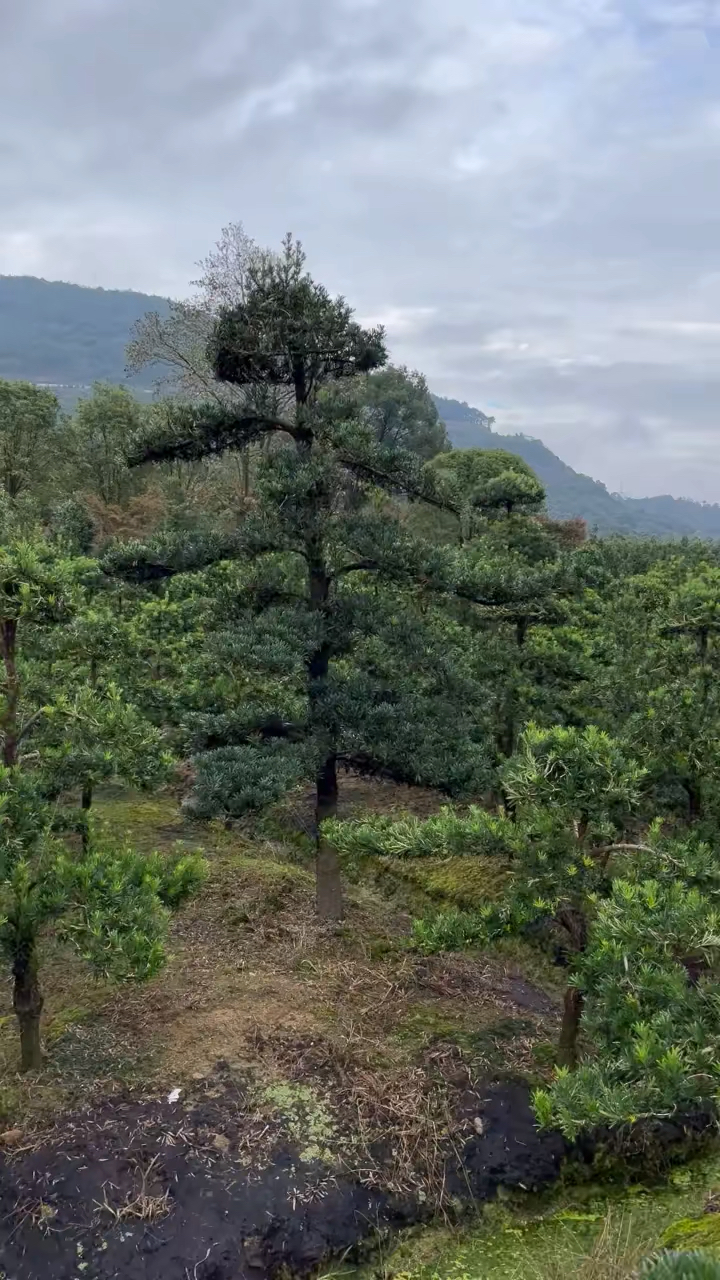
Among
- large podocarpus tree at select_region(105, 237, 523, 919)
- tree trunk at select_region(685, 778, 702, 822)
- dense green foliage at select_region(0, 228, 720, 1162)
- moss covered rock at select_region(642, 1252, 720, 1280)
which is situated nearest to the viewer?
moss covered rock at select_region(642, 1252, 720, 1280)

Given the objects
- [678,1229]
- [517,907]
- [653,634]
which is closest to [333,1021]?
[517,907]

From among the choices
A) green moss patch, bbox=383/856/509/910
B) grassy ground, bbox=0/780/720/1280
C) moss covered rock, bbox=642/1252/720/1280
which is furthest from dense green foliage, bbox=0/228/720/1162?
moss covered rock, bbox=642/1252/720/1280

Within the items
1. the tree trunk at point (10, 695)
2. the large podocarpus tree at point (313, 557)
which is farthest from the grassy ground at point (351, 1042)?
the large podocarpus tree at point (313, 557)

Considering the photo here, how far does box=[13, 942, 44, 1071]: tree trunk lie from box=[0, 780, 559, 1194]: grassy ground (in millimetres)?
172

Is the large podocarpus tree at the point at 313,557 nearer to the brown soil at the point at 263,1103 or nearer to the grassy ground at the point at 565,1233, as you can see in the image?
the brown soil at the point at 263,1103

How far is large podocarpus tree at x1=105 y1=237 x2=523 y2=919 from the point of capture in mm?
8781

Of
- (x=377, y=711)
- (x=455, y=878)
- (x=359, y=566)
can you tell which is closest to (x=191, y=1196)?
(x=377, y=711)

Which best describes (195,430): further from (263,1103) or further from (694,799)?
(263,1103)

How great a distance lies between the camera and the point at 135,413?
31.7 meters

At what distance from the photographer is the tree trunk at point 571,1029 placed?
7355mm

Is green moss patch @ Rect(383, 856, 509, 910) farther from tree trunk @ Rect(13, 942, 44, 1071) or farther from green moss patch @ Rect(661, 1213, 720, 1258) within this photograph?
green moss patch @ Rect(661, 1213, 720, 1258)

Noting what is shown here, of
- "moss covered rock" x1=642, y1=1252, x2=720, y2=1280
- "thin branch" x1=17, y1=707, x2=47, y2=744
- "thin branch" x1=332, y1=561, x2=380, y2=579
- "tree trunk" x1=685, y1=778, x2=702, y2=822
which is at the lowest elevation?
"moss covered rock" x1=642, y1=1252, x2=720, y2=1280

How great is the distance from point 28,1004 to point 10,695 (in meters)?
2.72

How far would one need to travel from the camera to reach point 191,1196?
21.1 ft
